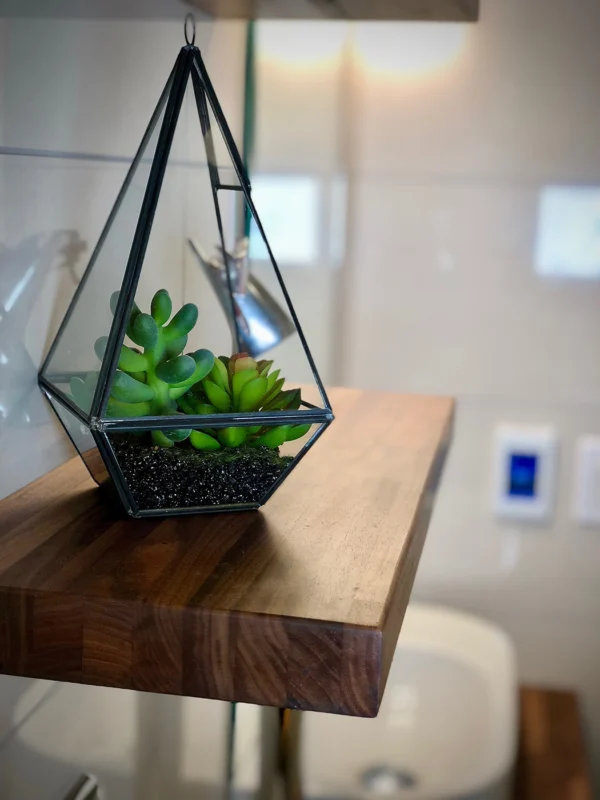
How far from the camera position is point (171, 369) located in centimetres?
46

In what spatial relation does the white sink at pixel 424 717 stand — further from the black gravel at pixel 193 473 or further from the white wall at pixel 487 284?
the black gravel at pixel 193 473

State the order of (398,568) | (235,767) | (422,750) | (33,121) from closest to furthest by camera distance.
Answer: (398,568) → (33,121) → (235,767) → (422,750)

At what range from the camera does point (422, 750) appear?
1.18 metres

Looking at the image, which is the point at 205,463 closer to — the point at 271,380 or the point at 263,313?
the point at 271,380

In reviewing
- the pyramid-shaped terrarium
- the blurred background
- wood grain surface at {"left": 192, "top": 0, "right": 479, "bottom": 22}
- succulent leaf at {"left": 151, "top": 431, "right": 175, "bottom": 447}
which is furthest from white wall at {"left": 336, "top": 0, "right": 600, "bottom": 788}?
succulent leaf at {"left": 151, "top": 431, "right": 175, "bottom": 447}

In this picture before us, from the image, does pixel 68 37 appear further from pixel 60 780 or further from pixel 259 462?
pixel 60 780

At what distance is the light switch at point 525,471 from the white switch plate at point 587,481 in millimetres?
32

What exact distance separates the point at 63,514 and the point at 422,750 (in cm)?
86

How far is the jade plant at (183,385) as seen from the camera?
0.46 m

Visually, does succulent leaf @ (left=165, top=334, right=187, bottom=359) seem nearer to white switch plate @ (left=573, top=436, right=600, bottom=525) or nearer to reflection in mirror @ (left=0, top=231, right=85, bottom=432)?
reflection in mirror @ (left=0, top=231, right=85, bottom=432)

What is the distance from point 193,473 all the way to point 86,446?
63 mm

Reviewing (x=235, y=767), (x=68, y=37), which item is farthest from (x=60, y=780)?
(x=68, y=37)

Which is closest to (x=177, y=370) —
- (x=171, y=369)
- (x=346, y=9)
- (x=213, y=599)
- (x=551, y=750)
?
(x=171, y=369)

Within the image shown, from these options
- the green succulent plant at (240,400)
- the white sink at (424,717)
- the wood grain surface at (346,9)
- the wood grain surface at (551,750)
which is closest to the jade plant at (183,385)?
the green succulent plant at (240,400)
